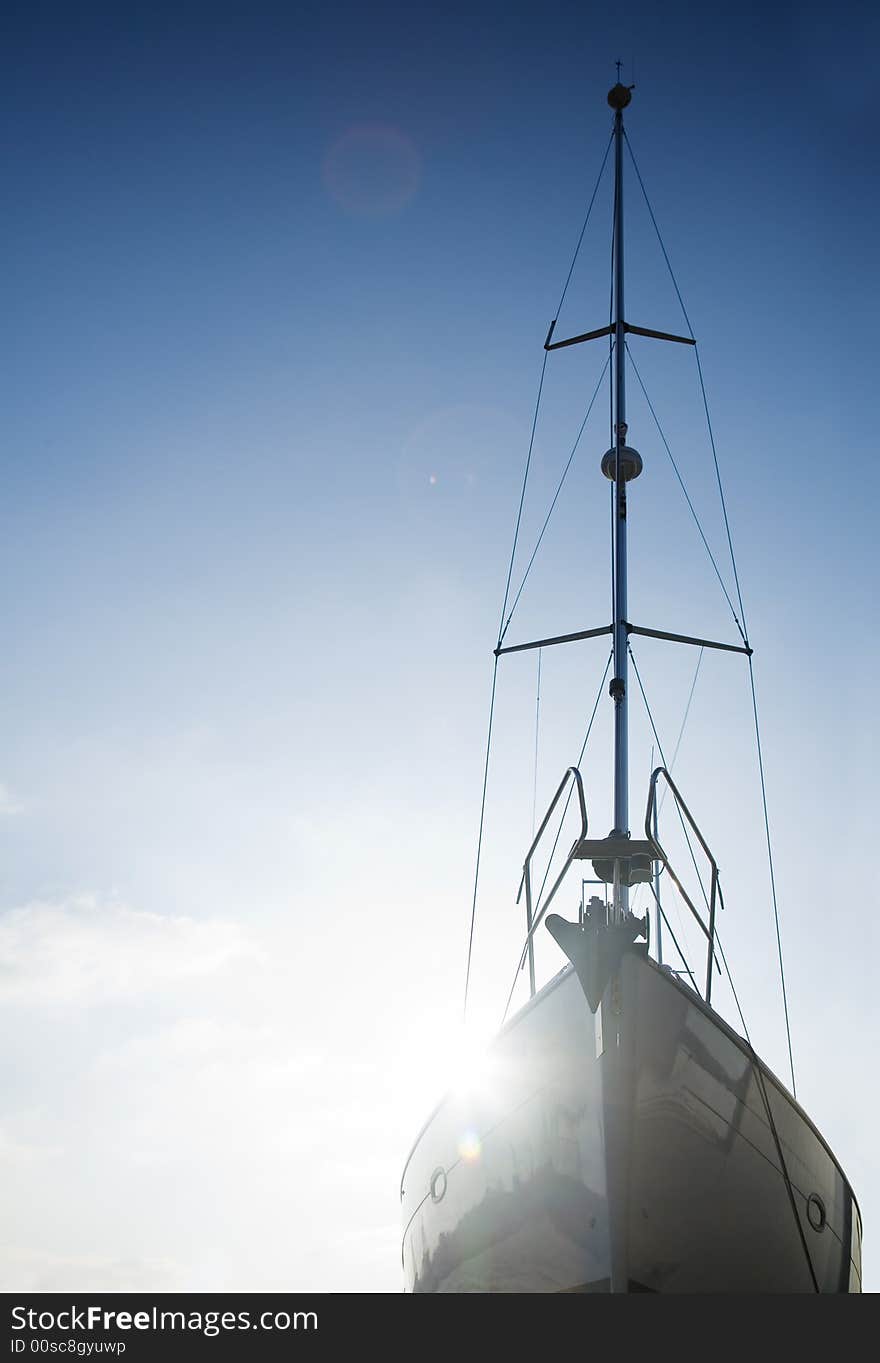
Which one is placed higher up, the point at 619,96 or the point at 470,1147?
the point at 619,96

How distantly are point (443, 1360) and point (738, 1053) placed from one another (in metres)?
3.36

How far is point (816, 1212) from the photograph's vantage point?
884cm

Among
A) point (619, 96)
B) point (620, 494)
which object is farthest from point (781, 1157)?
point (619, 96)

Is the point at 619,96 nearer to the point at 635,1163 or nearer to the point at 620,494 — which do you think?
the point at 620,494

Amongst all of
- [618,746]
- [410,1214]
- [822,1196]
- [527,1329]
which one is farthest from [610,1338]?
[618,746]

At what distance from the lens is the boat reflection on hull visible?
25.5 feet

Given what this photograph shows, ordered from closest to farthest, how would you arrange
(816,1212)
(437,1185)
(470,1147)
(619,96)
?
(816,1212) < (470,1147) < (437,1185) < (619,96)

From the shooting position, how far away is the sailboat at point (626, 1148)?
25.6ft

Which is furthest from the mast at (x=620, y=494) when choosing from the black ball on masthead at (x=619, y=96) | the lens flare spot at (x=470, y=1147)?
the lens flare spot at (x=470, y=1147)

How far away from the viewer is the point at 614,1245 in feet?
24.9

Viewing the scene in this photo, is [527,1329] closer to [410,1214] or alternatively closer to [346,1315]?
[346,1315]

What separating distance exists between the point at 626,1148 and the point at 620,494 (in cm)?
791

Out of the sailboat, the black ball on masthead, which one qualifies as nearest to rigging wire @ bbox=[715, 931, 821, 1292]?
the sailboat

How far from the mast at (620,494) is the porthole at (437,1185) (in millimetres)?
3091
